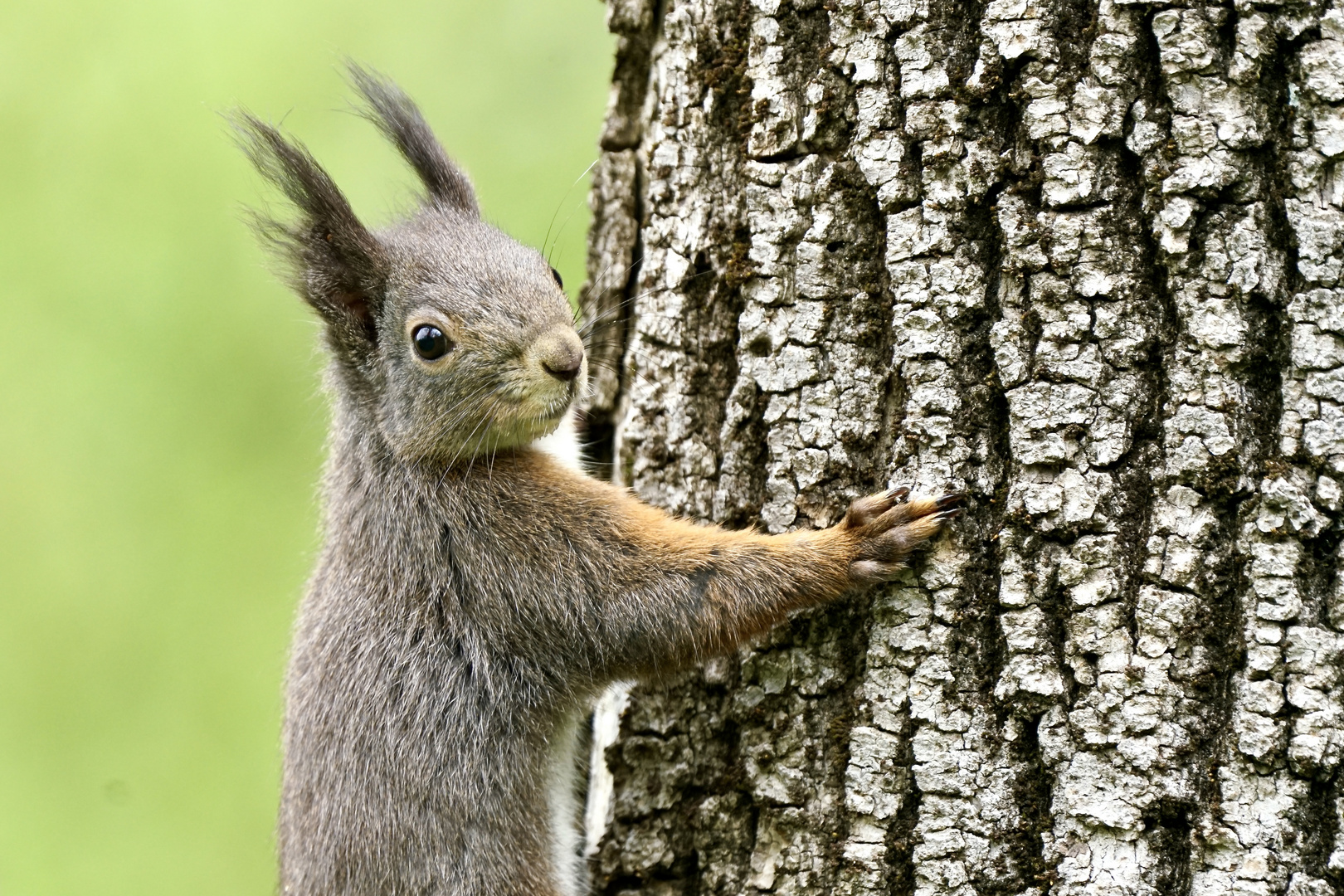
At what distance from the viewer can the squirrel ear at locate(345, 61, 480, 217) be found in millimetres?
3643

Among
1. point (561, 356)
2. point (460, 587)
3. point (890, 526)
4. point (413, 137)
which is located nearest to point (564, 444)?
point (561, 356)

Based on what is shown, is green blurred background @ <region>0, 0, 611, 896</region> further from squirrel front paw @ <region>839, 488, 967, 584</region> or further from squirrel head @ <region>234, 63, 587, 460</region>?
squirrel front paw @ <region>839, 488, 967, 584</region>

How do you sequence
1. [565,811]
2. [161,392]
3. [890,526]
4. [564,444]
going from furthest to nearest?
[161,392]
[564,444]
[565,811]
[890,526]

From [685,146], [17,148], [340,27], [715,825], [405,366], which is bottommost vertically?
[715,825]

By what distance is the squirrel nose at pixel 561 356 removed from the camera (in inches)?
126

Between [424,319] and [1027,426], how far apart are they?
5.79 feet

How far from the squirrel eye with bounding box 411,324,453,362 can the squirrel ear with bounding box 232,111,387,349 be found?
23 cm

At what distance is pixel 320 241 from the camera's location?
133 inches

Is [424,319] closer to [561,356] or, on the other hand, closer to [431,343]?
[431,343]

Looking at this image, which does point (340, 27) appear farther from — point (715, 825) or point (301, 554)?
point (715, 825)

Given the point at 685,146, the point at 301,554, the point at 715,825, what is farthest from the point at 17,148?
the point at 715,825

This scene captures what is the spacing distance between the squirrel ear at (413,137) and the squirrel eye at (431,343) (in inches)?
27.0

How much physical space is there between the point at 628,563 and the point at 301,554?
1544 mm

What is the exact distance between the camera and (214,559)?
6.30m
